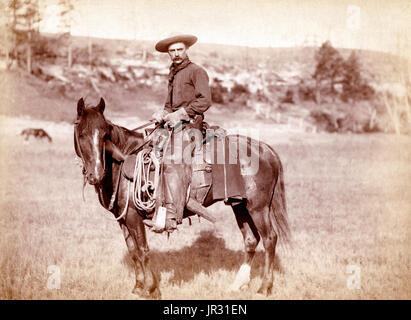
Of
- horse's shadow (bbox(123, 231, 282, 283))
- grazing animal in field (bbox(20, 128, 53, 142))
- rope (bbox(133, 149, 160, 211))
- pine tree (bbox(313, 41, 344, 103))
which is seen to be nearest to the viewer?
rope (bbox(133, 149, 160, 211))

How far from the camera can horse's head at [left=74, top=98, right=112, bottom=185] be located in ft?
17.5

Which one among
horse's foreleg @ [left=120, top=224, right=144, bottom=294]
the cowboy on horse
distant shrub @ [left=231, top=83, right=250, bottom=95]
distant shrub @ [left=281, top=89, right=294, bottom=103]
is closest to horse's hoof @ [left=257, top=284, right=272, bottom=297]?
the cowboy on horse

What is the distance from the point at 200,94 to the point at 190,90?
0.78 feet

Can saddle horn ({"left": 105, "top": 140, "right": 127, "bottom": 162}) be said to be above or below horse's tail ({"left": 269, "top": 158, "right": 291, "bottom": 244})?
above

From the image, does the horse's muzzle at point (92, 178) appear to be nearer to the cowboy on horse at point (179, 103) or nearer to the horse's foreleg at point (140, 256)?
the horse's foreleg at point (140, 256)

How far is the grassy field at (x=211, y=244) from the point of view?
672 centimetres

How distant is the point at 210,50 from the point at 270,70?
10.4 metres

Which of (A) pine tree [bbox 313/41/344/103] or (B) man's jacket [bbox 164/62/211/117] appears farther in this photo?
(A) pine tree [bbox 313/41/344/103]

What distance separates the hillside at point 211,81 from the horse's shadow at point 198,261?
23857 mm

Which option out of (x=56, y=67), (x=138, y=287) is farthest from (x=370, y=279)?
(x=56, y=67)

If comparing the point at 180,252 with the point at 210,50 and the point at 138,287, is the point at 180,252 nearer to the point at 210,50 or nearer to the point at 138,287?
the point at 138,287

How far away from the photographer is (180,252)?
28.1 ft

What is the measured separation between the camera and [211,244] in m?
9.17

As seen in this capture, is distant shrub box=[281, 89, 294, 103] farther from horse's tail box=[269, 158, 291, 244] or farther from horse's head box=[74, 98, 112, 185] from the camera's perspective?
horse's head box=[74, 98, 112, 185]
